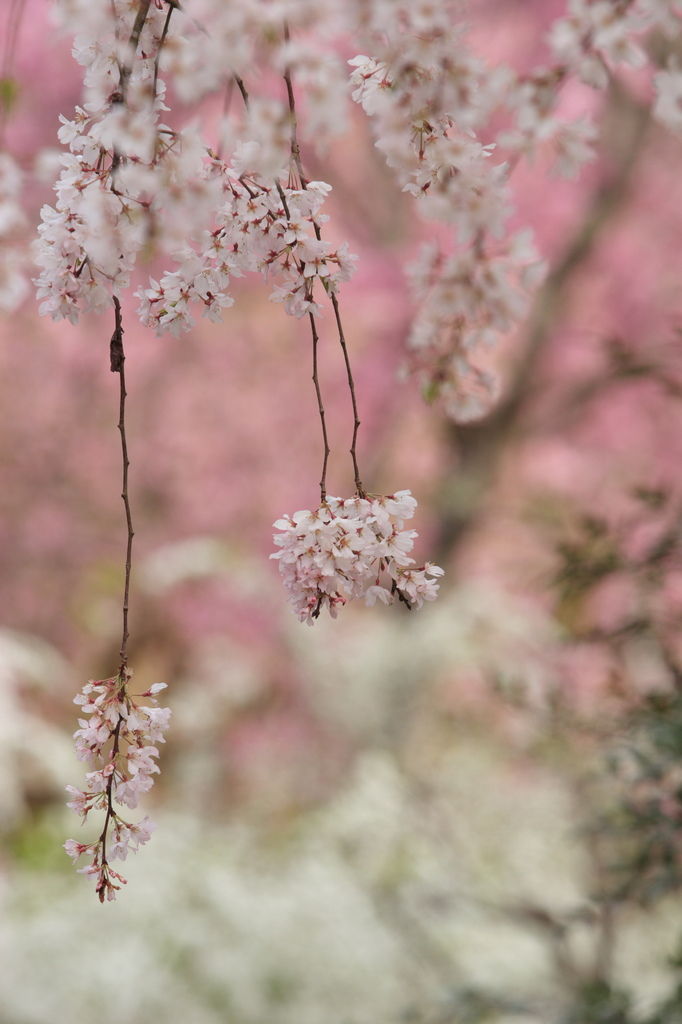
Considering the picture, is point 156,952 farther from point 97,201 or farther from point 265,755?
point 97,201

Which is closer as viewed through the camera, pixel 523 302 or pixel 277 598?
pixel 523 302

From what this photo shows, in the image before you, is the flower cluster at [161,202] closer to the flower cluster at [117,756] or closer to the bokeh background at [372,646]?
the bokeh background at [372,646]

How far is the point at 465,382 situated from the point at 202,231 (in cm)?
35

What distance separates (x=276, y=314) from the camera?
4.44 meters

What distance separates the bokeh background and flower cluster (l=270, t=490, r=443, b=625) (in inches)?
13.9

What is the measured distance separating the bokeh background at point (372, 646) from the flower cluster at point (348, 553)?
354 millimetres

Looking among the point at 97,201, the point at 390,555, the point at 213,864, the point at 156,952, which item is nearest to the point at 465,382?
the point at 390,555

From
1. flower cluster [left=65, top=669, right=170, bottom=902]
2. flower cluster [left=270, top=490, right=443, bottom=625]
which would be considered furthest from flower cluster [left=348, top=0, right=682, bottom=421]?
flower cluster [left=65, top=669, right=170, bottom=902]

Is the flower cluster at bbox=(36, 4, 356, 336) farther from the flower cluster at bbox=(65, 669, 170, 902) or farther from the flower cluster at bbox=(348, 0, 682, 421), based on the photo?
the flower cluster at bbox=(65, 669, 170, 902)

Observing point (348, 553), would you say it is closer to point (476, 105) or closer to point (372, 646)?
point (476, 105)

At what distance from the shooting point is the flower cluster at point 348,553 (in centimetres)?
56

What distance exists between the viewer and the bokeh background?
1367mm

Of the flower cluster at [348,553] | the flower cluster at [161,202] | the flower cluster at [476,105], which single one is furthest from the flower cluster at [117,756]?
the flower cluster at [476,105]

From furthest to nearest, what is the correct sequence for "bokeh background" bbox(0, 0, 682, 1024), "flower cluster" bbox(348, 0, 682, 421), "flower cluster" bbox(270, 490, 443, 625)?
1. "bokeh background" bbox(0, 0, 682, 1024)
2. "flower cluster" bbox(270, 490, 443, 625)
3. "flower cluster" bbox(348, 0, 682, 421)
